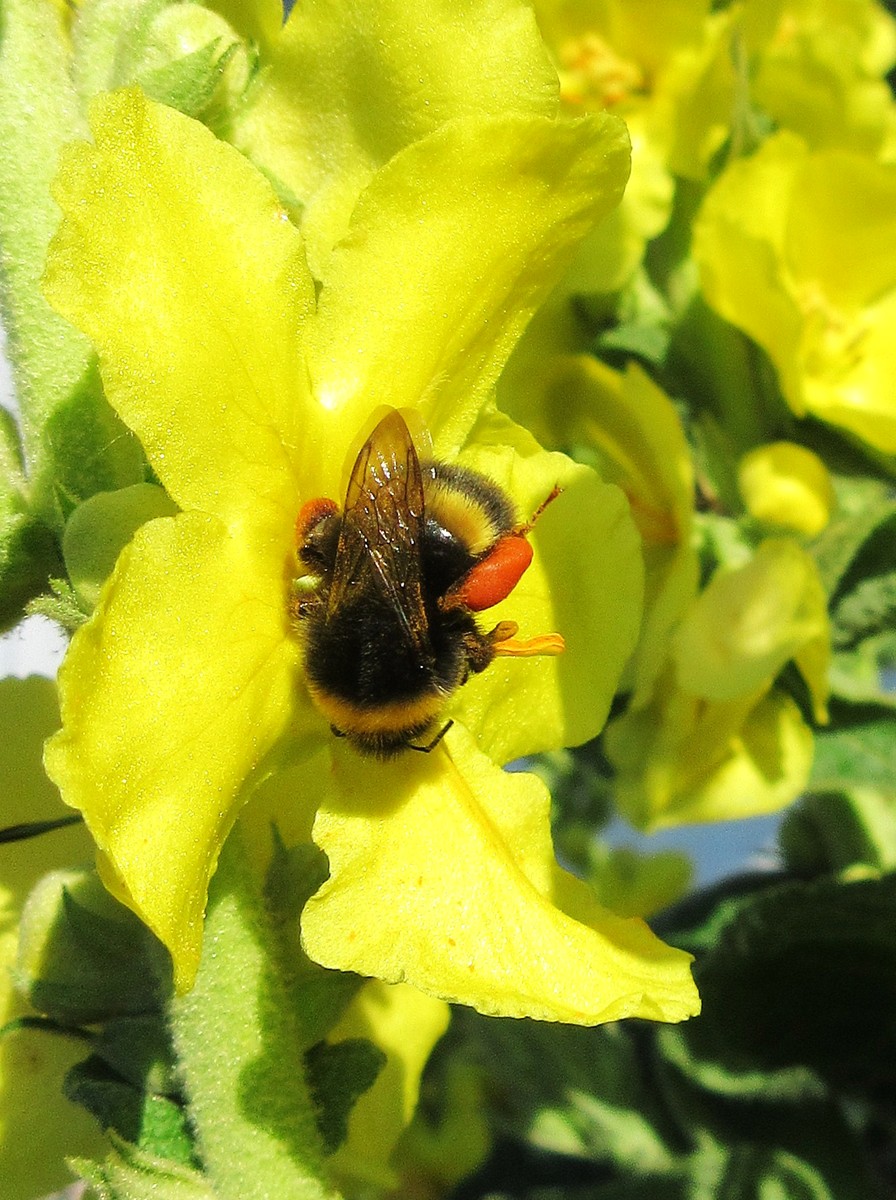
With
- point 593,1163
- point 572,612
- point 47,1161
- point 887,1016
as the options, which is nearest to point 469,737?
point 572,612

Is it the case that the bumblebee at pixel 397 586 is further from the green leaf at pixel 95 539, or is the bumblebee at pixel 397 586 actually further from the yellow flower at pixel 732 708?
the yellow flower at pixel 732 708

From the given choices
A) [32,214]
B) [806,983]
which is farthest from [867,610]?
[32,214]

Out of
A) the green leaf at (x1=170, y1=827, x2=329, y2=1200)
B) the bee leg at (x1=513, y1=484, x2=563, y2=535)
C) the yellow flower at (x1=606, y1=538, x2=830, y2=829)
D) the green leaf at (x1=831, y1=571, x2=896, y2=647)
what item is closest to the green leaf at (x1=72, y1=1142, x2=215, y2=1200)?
the green leaf at (x1=170, y1=827, x2=329, y2=1200)

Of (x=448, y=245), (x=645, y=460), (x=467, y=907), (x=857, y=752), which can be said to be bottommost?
(x=857, y=752)

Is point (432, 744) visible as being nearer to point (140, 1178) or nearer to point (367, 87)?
point (140, 1178)

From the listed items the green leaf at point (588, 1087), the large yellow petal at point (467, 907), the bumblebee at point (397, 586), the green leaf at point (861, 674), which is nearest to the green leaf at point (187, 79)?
the bumblebee at point (397, 586)

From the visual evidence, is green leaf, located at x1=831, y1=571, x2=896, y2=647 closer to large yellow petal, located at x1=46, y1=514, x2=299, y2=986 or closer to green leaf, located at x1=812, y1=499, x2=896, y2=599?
green leaf, located at x1=812, y1=499, x2=896, y2=599
